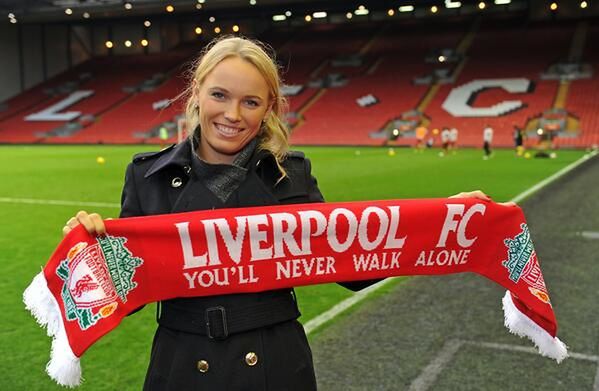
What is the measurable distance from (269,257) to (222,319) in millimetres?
404

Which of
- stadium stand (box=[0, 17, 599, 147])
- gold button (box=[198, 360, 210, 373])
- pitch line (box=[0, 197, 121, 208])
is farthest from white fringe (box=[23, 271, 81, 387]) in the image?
stadium stand (box=[0, 17, 599, 147])

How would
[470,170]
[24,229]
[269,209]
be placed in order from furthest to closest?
1. [470,170]
2. [24,229]
3. [269,209]

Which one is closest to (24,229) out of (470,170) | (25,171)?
(25,171)

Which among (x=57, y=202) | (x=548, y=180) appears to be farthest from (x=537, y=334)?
(x=548, y=180)

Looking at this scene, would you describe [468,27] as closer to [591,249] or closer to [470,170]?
[470,170]

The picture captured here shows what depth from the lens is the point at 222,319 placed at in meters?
2.02

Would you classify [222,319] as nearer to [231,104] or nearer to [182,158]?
[182,158]

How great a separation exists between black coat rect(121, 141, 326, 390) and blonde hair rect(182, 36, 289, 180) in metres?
0.06

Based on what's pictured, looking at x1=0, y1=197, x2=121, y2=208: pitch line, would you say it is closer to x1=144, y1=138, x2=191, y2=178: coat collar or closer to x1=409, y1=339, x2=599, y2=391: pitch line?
x1=409, y1=339, x2=599, y2=391: pitch line

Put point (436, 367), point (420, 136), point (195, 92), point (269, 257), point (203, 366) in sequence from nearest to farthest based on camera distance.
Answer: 1. point (203, 366)
2. point (195, 92)
3. point (269, 257)
4. point (436, 367)
5. point (420, 136)

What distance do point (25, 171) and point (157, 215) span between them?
60.0ft

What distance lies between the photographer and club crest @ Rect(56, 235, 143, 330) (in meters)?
2.04

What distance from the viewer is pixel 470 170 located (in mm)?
18281

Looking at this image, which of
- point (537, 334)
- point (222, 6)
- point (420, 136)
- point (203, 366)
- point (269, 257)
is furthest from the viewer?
point (222, 6)
